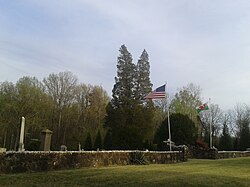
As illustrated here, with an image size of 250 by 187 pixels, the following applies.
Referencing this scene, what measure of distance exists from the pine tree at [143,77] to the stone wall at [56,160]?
22752 millimetres

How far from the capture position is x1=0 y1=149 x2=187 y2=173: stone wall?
506 inches

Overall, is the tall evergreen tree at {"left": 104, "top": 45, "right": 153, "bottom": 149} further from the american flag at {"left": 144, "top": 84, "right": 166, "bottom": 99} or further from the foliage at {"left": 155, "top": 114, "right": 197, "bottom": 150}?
the american flag at {"left": 144, "top": 84, "right": 166, "bottom": 99}

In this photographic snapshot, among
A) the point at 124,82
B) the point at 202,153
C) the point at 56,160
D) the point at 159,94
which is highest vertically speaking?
the point at 124,82

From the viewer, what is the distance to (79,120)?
158 ft

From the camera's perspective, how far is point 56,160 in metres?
14.3

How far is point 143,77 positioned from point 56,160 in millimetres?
29055

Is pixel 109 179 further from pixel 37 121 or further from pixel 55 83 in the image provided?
pixel 55 83

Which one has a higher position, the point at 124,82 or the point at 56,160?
the point at 124,82

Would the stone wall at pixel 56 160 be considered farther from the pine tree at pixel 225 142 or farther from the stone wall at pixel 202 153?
the pine tree at pixel 225 142

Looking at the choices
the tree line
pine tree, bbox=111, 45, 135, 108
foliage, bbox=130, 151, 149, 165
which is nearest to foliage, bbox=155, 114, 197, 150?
the tree line

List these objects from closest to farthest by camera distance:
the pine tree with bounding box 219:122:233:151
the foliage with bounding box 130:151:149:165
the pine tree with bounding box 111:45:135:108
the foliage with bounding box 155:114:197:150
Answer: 1. the foliage with bounding box 130:151:149:165
2. the foliage with bounding box 155:114:197:150
3. the pine tree with bounding box 111:45:135:108
4. the pine tree with bounding box 219:122:233:151

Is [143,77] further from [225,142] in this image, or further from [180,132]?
[225,142]

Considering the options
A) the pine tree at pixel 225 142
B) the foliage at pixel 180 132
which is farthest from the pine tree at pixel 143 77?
the pine tree at pixel 225 142

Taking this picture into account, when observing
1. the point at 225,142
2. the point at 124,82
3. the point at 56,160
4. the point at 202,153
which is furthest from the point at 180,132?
the point at 56,160
